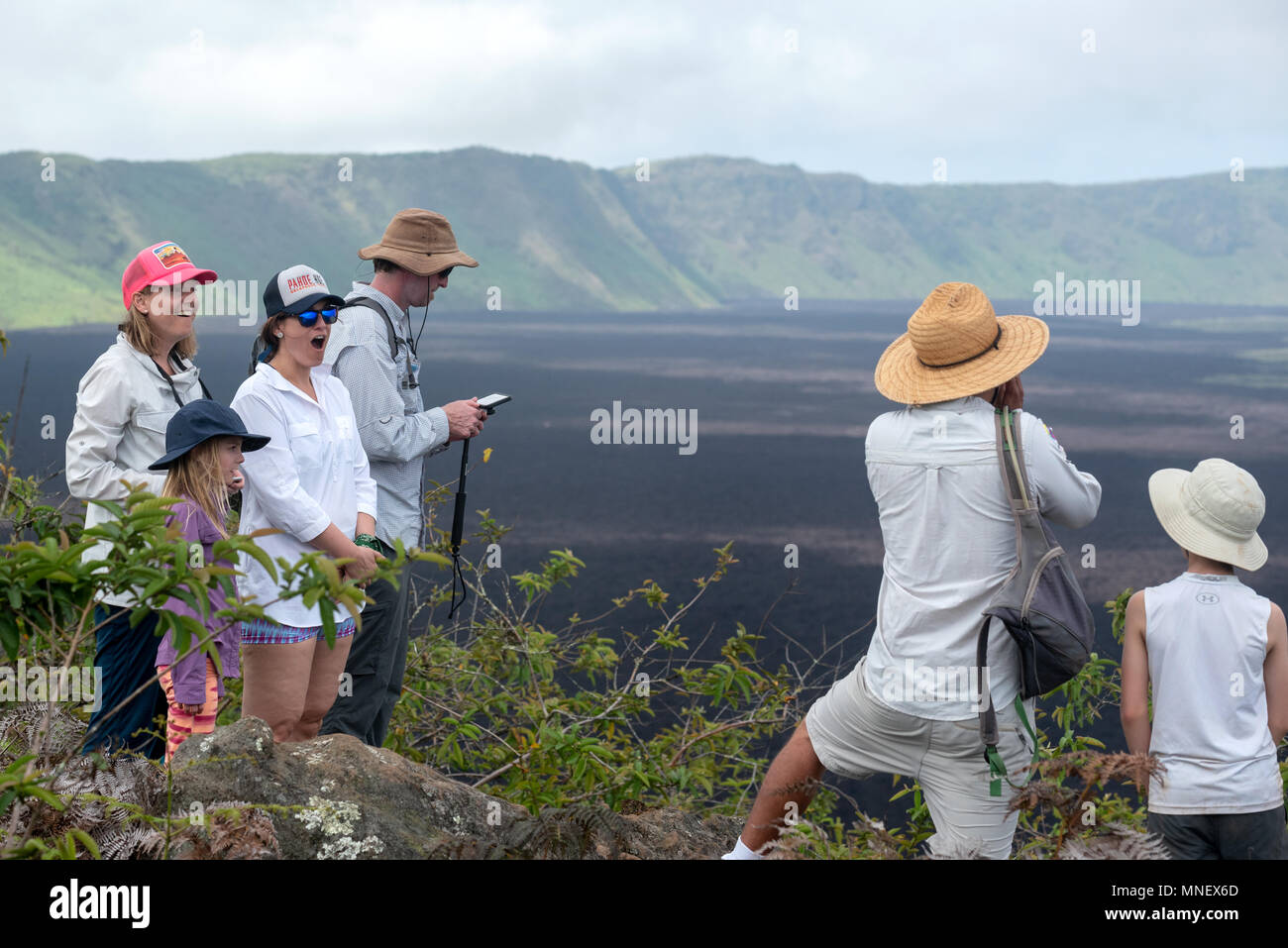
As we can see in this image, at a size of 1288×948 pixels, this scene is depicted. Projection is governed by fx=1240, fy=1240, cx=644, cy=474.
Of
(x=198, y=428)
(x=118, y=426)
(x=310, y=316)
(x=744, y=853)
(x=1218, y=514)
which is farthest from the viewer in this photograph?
(x=118, y=426)

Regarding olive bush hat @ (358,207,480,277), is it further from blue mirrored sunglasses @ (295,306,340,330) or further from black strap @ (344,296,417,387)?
blue mirrored sunglasses @ (295,306,340,330)

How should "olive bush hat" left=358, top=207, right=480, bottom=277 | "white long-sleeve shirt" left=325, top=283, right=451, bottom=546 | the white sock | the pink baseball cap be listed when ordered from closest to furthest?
the white sock
the pink baseball cap
"white long-sleeve shirt" left=325, top=283, right=451, bottom=546
"olive bush hat" left=358, top=207, right=480, bottom=277

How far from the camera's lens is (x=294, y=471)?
427cm

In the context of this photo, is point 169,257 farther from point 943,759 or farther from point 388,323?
point 943,759

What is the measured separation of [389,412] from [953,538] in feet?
7.73

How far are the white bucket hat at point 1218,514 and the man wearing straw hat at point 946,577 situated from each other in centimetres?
38

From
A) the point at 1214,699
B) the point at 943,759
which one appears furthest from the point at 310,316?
the point at 1214,699

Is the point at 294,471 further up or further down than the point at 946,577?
further up

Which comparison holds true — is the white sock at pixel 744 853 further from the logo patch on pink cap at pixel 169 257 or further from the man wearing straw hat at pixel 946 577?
the logo patch on pink cap at pixel 169 257

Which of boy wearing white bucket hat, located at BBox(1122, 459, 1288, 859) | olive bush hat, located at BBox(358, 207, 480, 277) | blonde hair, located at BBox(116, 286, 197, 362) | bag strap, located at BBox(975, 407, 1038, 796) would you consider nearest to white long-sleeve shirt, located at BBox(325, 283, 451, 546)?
olive bush hat, located at BBox(358, 207, 480, 277)

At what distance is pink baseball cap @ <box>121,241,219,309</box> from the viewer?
450 centimetres

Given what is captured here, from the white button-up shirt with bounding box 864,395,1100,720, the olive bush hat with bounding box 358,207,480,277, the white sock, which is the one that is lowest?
the white sock

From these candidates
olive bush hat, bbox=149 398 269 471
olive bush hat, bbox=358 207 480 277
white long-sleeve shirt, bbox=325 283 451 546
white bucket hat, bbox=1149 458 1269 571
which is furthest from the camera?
olive bush hat, bbox=358 207 480 277

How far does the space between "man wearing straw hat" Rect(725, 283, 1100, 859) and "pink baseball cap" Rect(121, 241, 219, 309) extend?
103 inches
